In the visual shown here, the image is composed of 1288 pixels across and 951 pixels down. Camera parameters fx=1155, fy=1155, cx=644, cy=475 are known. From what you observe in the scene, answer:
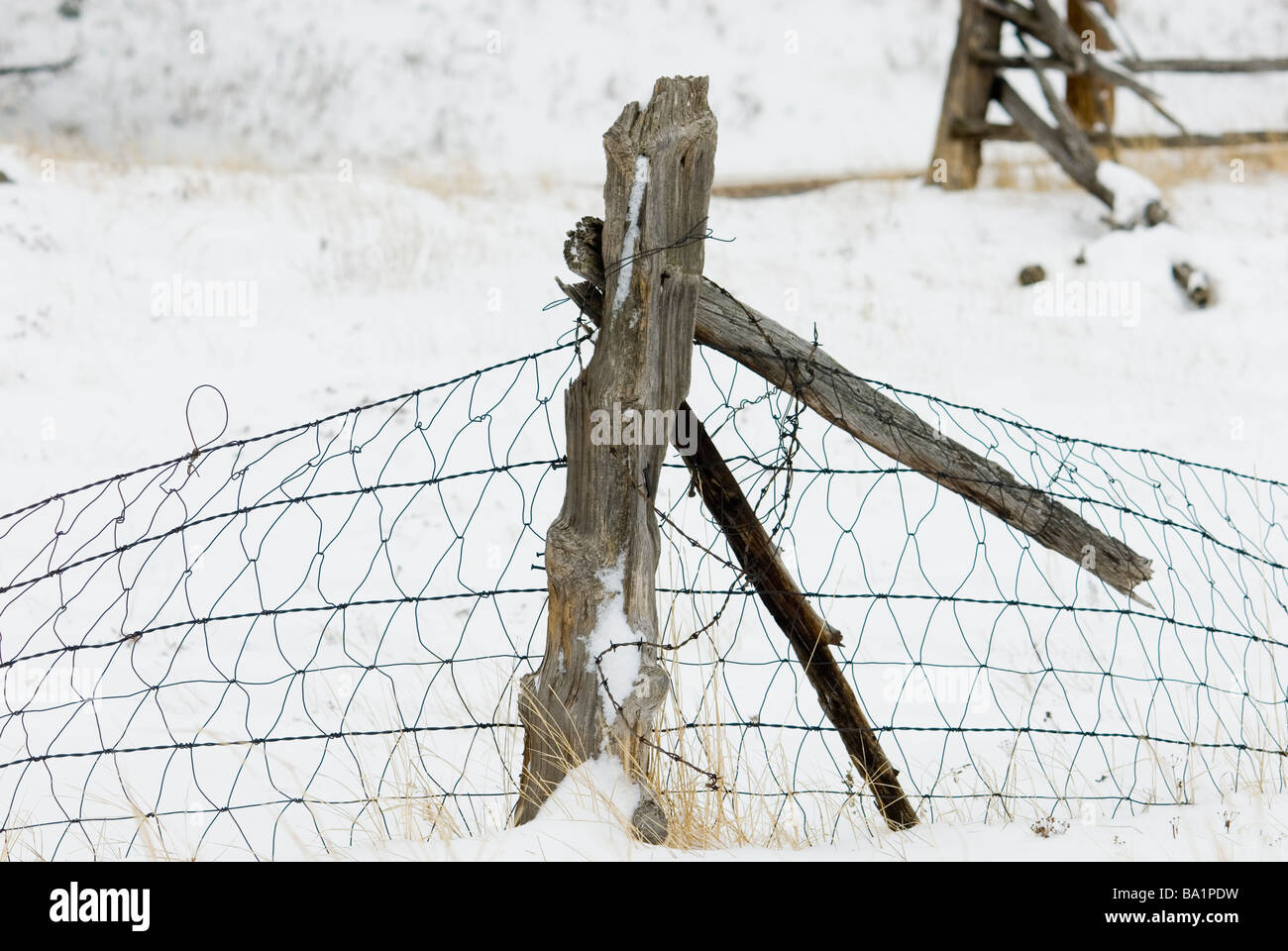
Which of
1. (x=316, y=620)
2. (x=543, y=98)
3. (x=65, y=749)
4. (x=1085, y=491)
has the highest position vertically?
(x=543, y=98)

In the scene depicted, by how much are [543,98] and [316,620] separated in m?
13.5

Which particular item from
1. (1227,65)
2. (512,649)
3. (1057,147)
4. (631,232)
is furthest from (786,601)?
(1227,65)

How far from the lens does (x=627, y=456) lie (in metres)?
1.98

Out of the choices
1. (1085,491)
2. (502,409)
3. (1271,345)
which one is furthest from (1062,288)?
(502,409)

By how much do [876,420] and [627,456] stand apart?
0.56 m

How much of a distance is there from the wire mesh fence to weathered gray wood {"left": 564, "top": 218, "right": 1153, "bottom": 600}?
0.42 feet

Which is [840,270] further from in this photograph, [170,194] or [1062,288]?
[170,194]

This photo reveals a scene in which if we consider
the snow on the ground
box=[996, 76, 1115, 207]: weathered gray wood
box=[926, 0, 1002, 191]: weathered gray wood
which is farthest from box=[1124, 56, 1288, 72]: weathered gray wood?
the snow on the ground

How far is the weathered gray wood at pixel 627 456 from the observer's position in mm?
1942

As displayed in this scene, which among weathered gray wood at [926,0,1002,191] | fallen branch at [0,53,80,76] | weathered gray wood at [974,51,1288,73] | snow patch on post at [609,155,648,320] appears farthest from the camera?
fallen branch at [0,53,80,76]

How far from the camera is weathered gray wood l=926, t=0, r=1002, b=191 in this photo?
8.86 meters

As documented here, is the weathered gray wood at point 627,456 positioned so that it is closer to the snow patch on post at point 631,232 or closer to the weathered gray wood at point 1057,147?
the snow patch on post at point 631,232

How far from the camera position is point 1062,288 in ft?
24.5

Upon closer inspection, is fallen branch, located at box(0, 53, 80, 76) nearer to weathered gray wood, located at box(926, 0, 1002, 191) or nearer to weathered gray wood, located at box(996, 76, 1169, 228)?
weathered gray wood, located at box(926, 0, 1002, 191)
